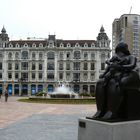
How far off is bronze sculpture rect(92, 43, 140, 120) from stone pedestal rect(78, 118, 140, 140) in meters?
0.24

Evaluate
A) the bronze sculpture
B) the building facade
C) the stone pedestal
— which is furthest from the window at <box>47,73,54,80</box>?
the stone pedestal

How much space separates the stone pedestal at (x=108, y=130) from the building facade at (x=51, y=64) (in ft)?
263

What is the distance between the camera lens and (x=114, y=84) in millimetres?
6742

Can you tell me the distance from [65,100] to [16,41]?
58.7 metres

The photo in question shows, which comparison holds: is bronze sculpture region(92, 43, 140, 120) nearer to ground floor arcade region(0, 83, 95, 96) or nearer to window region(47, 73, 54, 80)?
ground floor arcade region(0, 83, 95, 96)

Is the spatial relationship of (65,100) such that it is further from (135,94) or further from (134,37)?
(134,37)

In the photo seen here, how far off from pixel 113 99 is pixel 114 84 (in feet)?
1.03

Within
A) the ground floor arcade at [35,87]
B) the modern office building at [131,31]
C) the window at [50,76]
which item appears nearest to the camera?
the modern office building at [131,31]

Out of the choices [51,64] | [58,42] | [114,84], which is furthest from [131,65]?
[58,42]

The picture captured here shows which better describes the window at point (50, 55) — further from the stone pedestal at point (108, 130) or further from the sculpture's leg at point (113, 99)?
the sculpture's leg at point (113, 99)

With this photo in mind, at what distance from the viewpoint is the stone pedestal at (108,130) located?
632 cm

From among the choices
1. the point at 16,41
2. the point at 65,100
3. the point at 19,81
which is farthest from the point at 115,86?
the point at 16,41

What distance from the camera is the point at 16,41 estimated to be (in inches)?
3639

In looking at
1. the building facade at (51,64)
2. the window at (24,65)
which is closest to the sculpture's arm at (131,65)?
the building facade at (51,64)
